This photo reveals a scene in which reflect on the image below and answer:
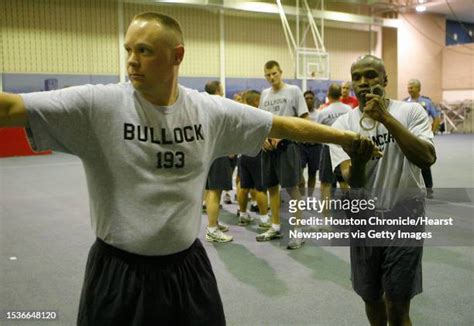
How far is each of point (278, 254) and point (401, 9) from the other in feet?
62.4

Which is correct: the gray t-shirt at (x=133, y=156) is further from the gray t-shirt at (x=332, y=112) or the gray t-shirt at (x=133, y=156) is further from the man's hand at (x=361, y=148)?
the gray t-shirt at (x=332, y=112)

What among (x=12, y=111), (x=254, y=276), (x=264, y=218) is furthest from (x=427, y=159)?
(x=264, y=218)

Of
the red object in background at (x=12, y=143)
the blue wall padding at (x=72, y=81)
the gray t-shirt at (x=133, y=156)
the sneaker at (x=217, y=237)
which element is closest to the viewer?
the gray t-shirt at (x=133, y=156)

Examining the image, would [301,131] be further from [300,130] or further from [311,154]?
[311,154]

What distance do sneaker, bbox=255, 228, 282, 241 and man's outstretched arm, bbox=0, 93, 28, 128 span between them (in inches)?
149

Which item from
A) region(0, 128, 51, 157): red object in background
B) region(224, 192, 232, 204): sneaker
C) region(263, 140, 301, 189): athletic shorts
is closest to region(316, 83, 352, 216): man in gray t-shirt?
region(263, 140, 301, 189): athletic shorts

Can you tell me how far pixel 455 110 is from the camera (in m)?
21.8

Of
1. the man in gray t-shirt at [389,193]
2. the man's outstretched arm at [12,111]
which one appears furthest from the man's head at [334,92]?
the man's outstretched arm at [12,111]

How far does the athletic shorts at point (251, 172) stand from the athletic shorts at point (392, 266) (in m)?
2.95

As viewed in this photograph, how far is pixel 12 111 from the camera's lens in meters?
1.37

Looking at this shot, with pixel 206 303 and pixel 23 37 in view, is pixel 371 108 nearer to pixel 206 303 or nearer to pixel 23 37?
pixel 206 303

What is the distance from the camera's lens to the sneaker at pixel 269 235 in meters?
4.97

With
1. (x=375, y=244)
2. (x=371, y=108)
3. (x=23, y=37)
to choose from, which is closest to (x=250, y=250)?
(x=375, y=244)

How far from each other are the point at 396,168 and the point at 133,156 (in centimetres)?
138
